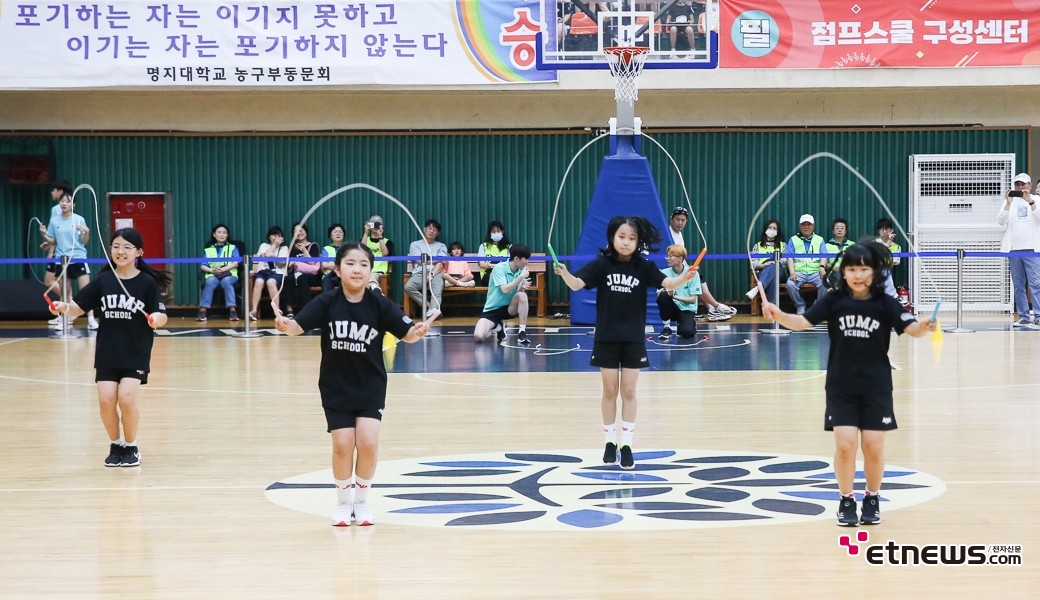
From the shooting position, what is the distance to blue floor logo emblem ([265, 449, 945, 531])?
7590mm

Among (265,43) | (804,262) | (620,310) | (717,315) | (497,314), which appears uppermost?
(265,43)

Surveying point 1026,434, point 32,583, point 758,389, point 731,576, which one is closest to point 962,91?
point 758,389

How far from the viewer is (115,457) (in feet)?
31.2

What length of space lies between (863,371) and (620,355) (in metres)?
2.52

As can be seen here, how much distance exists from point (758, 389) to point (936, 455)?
3.97 meters

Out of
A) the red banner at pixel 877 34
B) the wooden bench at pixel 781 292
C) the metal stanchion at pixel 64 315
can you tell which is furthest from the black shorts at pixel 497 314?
the red banner at pixel 877 34

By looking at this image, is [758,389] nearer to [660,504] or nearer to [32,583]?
[660,504]

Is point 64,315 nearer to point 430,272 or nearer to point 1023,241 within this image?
point 430,272

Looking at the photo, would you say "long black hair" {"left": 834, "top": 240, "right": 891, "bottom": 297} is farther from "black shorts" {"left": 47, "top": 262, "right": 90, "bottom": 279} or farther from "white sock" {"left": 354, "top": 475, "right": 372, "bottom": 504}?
"black shorts" {"left": 47, "top": 262, "right": 90, "bottom": 279}

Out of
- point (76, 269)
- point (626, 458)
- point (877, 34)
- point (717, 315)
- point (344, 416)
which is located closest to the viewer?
point (344, 416)

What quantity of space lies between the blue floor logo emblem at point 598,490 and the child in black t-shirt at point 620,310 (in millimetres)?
445

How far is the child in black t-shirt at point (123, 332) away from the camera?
9367 millimetres

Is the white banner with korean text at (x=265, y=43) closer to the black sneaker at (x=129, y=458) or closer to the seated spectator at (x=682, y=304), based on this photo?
the seated spectator at (x=682, y=304)

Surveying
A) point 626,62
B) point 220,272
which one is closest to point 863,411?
point 626,62
